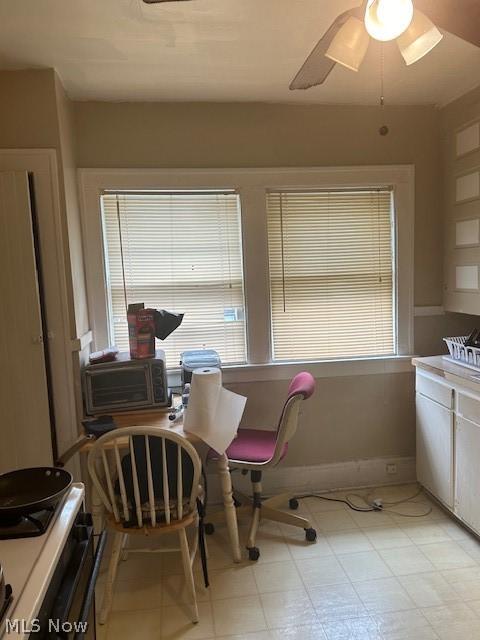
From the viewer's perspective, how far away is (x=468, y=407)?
2.35 meters

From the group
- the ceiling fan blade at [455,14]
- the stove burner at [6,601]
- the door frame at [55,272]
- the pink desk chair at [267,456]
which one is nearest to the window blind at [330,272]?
the pink desk chair at [267,456]

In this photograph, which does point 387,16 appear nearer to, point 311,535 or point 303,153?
point 303,153

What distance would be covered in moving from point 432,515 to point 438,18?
251 cm

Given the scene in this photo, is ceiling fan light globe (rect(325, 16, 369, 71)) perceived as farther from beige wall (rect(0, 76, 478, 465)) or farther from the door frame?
the door frame

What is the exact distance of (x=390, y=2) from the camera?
1269 mm

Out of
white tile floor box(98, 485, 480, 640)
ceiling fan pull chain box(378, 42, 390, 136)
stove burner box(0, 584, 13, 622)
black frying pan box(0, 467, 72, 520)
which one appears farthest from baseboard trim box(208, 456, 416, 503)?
ceiling fan pull chain box(378, 42, 390, 136)

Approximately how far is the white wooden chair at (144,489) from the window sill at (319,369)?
0.89m

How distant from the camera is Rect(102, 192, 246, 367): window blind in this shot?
276 cm

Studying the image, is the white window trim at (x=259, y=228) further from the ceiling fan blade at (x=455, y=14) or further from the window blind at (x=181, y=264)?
the ceiling fan blade at (x=455, y=14)

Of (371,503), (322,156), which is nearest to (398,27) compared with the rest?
(322,156)

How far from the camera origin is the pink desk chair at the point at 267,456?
2346 millimetres

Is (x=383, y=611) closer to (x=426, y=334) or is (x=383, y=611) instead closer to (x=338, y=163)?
(x=426, y=334)

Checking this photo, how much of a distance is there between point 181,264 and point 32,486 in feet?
5.60

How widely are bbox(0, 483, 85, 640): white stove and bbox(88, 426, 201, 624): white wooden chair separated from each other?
59 centimetres
